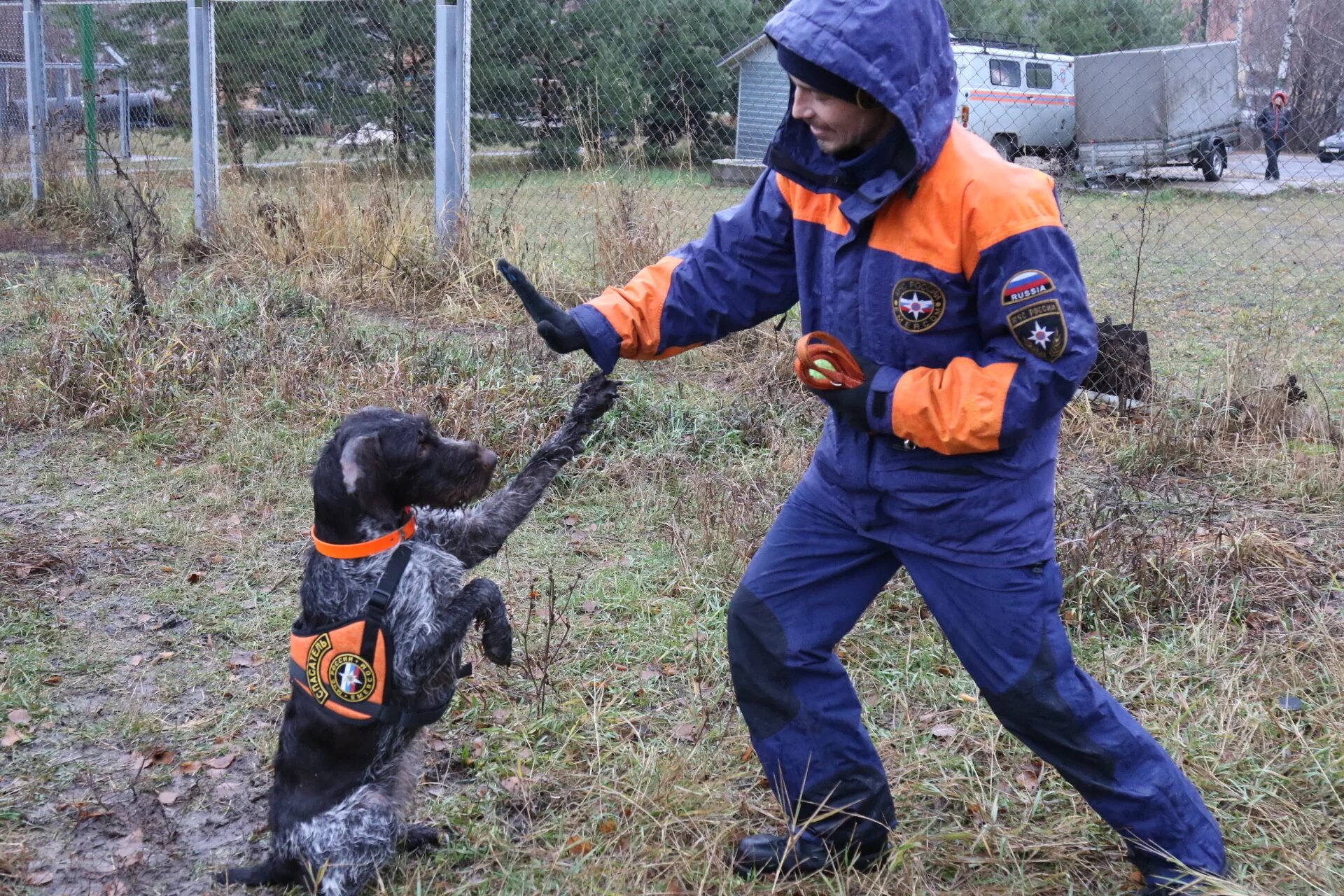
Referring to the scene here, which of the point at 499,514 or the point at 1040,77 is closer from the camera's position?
the point at 499,514

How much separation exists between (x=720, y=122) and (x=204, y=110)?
17.1 ft

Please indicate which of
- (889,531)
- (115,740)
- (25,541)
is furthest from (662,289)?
(25,541)

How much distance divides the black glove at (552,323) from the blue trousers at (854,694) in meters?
0.71

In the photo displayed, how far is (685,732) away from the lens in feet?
12.5

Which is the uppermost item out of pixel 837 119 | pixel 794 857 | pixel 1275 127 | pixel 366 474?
pixel 1275 127

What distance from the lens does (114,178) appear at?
13.0 m

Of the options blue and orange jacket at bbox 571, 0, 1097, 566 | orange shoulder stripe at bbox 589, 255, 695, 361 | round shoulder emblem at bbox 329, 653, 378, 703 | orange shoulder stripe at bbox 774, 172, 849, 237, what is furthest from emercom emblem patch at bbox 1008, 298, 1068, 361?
round shoulder emblem at bbox 329, 653, 378, 703

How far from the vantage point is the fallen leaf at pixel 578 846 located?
10.4 ft

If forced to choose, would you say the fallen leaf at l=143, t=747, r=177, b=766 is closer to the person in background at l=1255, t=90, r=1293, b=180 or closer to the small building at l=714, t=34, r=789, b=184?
the small building at l=714, t=34, r=789, b=184

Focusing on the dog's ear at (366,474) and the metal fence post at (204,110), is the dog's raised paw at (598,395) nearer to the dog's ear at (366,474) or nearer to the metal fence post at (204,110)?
the dog's ear at (366,474)

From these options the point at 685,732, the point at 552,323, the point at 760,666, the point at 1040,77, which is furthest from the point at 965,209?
the point at 1040,77

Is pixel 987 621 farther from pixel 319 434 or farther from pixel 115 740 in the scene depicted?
pixel 319 434

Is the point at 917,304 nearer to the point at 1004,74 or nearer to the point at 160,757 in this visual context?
the point at 160,757

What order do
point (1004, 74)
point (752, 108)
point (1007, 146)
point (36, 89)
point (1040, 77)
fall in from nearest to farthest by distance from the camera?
1. point (1007, 146)
2. point (1040, 77)
3. point (1004, 74)
4. point (752, 108)
5. point (36, 89)
